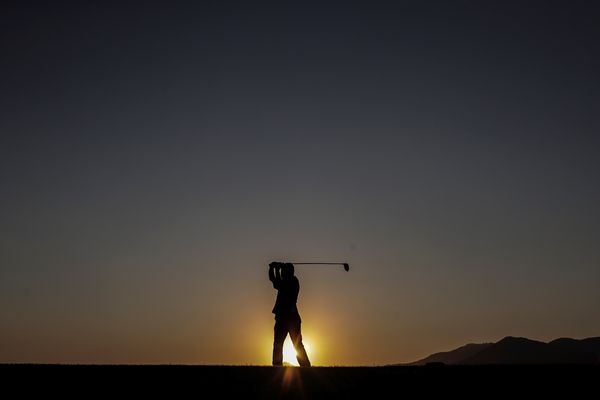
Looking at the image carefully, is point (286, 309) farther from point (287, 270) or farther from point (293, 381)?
point (293, 381)

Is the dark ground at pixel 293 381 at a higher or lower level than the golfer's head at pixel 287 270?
lower

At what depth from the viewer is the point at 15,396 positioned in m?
16.1

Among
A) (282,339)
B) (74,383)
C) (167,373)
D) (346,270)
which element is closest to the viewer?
(74,383)

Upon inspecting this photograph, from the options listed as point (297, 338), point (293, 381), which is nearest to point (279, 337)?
point (297, 338)

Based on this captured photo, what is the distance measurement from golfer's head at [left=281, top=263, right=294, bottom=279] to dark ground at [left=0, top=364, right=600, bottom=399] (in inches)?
264

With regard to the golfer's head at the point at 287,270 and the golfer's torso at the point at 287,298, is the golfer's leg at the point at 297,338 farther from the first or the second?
the golfer's head at the point at 287,270

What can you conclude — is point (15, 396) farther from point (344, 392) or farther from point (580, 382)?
point (580, 382)

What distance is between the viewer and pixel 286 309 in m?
26.6

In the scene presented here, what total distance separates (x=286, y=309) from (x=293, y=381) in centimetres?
880

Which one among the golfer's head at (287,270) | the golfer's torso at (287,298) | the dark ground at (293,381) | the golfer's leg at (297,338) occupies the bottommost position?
the dark ground at (293,381)

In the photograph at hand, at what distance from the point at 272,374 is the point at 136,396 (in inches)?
143

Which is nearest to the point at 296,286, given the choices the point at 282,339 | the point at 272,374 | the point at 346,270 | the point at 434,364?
the point at 282,339

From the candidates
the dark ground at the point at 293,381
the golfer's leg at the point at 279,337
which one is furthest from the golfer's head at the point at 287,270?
the dark ground at the point at 293,381

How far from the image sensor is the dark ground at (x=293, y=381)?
1672 centimetres
